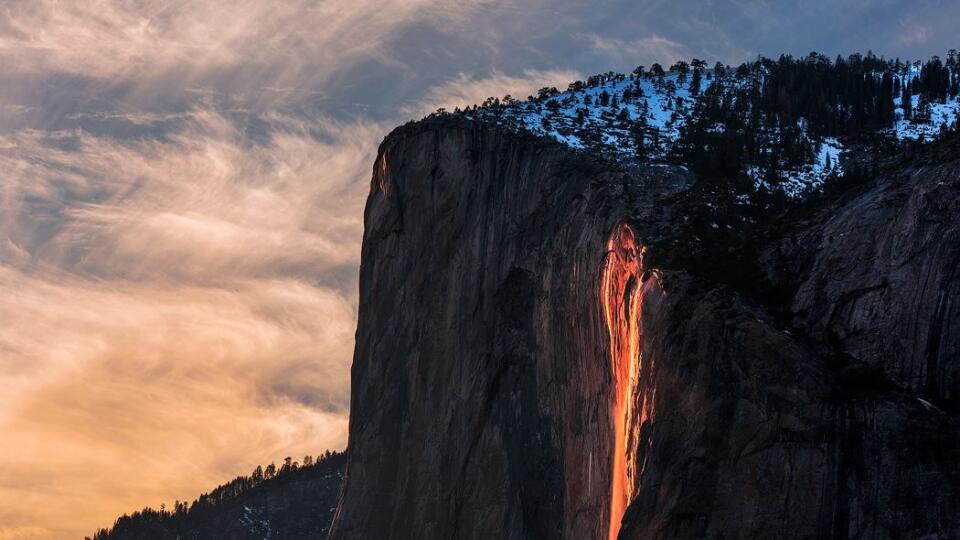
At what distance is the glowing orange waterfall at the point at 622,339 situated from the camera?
8488 centimetres

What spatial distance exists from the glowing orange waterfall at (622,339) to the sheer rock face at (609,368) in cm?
39

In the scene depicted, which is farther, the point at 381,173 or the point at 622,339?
the point at 381,173

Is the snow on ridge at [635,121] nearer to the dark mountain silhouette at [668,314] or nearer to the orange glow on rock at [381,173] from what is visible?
the dark mountain silhouette at [668,314]

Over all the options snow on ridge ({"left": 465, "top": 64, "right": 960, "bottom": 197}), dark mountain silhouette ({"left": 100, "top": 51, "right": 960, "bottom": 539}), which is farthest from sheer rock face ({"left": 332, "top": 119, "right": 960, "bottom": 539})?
snow on ridge ({"left": 465, "top": 64, "right": 960, "bottom": 197})

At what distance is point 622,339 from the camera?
9106cm

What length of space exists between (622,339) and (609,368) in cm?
576

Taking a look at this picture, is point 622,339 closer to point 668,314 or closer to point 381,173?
point 668,314

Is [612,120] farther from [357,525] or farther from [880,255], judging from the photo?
[880,255]

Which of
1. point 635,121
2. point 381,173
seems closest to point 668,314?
point 635,121

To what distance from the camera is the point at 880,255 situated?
266 ft

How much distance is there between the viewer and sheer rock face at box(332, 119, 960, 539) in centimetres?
7262

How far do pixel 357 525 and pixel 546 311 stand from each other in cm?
3267

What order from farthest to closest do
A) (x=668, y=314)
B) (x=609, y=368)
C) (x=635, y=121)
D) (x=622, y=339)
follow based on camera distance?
(x=635, y=121) < (x=609, y=368) < (x=622, y=339) < (x=668, y=314)

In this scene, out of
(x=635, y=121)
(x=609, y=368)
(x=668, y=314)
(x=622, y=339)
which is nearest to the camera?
(x=668, y=314)
